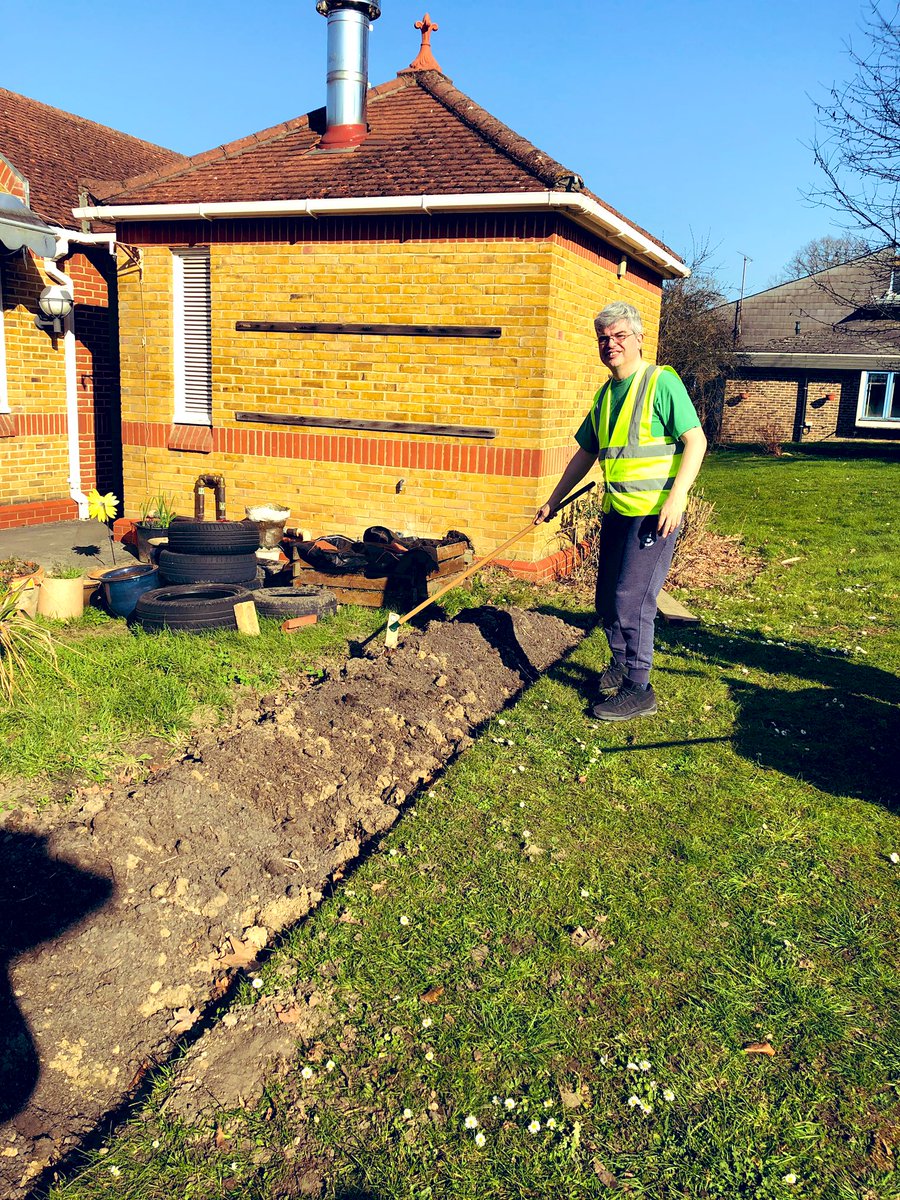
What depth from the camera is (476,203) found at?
8.78 m

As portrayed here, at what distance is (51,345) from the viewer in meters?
12.2

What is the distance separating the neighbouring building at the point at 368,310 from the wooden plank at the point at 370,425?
Result: 2 centimetres

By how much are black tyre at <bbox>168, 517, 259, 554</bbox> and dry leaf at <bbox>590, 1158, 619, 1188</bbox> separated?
6.42 metres

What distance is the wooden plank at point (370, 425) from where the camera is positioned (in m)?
9.43

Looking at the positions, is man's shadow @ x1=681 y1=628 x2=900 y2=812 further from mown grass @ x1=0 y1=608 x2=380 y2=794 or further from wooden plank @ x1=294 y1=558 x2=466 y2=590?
mown grass @ x1=0 y1=608 x2=380 y2=794

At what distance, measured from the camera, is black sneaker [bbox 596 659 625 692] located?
6281 millimetres

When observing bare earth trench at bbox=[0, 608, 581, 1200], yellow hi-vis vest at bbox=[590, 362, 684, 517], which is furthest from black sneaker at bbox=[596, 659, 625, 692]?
yellow hi-vis vest at bbox=[590, 362, 684, 517]

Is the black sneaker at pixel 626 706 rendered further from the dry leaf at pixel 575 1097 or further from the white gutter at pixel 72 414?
the white gutter at pixel 72 414

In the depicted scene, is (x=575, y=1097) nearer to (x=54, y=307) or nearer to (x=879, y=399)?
(x=54, y=307)

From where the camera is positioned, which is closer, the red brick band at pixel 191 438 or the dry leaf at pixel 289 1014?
the dry leaf at pixel 289 1014

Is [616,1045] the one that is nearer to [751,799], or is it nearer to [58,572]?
[751,799]

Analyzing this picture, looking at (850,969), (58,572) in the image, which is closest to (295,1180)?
(850,969)

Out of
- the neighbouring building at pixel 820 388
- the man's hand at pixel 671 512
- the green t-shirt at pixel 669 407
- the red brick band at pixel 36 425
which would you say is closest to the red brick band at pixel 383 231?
the red brick band at pixel 36 425

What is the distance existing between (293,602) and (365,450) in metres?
2.88
